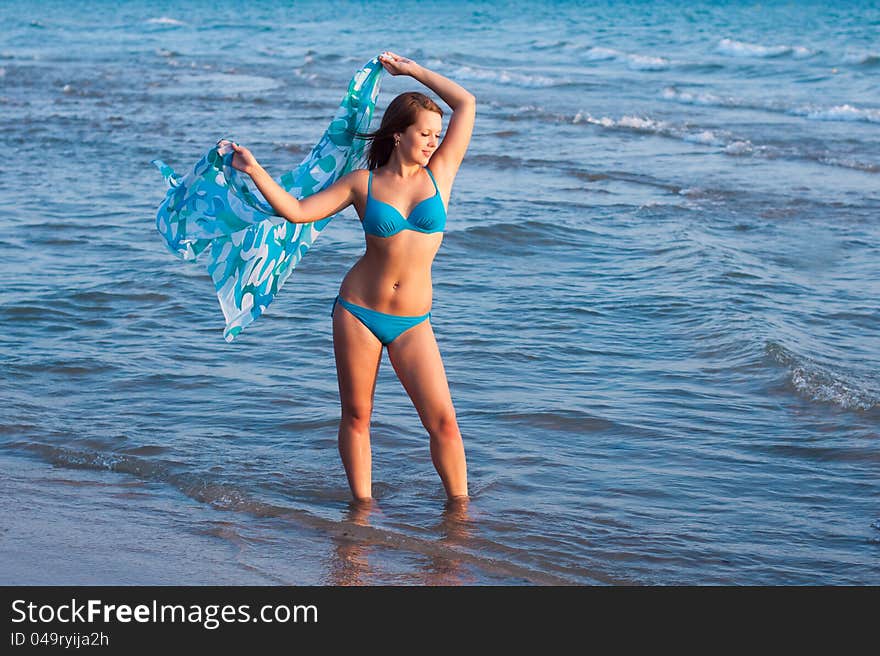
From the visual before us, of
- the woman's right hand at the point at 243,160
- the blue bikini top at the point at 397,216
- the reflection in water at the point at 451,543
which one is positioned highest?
the woman's right hand at the point at 243,160

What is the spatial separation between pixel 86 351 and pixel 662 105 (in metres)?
15.7

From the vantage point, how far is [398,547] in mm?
4891

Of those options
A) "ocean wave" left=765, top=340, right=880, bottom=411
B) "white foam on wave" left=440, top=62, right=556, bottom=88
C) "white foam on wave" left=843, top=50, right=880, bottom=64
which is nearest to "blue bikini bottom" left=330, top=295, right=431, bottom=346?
"ocean wave" left=765, top=340, right=880, bottom=411

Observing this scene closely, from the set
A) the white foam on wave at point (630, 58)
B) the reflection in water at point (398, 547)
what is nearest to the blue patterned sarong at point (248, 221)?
the reflection in water at point (398, 547)

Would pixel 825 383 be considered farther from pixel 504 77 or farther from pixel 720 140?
pixel 504 77

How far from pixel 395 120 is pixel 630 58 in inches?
1107

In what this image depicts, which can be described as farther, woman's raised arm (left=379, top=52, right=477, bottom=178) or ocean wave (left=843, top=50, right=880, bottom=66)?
ocean wave (left=843, top=50, right=880, bottom=66)

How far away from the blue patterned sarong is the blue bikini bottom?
20.6 inches

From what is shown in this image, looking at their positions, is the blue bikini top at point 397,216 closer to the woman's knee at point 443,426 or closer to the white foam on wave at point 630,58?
the woman's knee at point 443,426

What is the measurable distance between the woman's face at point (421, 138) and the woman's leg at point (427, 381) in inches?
27.9

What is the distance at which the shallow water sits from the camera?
5.11 meters

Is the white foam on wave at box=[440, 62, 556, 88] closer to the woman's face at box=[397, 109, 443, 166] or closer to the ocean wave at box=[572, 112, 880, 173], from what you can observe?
the ocean wave at box=[572, 112, 880, 173]

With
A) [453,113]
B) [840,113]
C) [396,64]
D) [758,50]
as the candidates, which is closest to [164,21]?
[758,50]

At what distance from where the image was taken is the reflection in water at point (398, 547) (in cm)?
457
